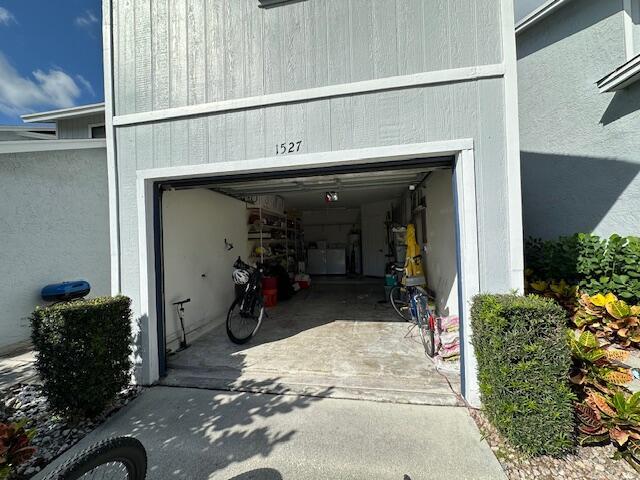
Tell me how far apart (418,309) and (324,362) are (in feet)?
5.18

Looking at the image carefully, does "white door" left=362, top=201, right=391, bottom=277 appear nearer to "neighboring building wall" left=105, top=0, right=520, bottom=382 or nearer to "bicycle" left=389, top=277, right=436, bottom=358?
"bicycle" left=389, top=277, right=436, bottom=358

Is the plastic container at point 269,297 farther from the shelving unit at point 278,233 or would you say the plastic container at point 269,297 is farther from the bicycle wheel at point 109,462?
the bicycle wheel at point 109,462

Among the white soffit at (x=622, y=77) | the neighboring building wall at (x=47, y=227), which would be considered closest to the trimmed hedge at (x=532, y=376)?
the white soffit at (x=622, y=77)

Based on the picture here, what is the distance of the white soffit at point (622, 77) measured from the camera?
10.6 feet

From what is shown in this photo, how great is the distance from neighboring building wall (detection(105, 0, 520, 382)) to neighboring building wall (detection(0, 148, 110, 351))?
2506 mm

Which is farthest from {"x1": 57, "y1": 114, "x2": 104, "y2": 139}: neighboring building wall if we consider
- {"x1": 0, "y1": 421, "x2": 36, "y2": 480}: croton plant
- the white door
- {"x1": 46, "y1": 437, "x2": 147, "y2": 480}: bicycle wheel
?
the white door

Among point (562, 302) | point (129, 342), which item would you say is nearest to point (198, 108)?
point (129, 342)

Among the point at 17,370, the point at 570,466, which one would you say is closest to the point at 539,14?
the point at 570,466

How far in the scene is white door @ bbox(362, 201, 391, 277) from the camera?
363 inches

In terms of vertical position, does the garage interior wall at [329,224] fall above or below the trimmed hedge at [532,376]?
above

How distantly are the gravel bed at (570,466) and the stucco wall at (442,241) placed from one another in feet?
5.93

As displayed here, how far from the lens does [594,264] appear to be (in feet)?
11.3

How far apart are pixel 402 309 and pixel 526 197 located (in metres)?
3.35

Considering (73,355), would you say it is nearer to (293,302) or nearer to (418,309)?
(418,309)
